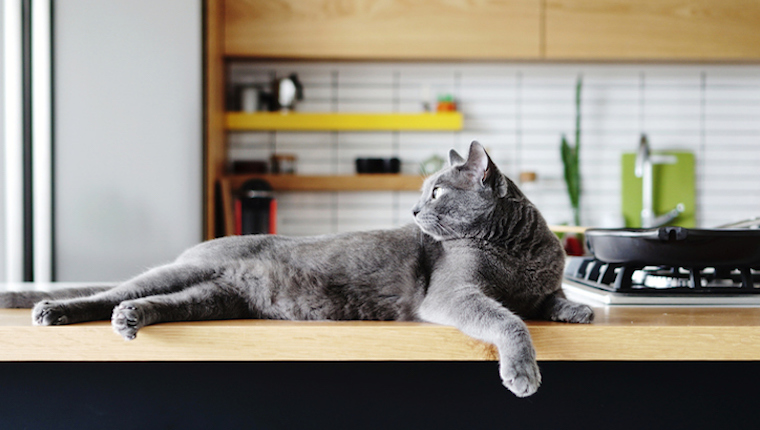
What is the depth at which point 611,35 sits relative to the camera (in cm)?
248

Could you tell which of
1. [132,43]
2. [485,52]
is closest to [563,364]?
[485,52]

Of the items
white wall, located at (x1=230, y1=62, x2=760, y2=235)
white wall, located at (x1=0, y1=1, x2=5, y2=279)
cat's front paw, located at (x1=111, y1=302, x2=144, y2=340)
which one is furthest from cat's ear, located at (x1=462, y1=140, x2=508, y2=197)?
white wall, located at (x1=230, y1=62, x2=760, y2=235)

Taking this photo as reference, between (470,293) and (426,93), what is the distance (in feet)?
6.54

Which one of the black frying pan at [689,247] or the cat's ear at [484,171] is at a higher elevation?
the cat's ear at [484,171]

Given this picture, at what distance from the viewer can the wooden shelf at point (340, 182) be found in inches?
103

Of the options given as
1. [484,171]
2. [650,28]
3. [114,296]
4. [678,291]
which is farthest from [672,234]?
[650,28]

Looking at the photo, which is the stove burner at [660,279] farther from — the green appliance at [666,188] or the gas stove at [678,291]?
the green appliance at [666,188]

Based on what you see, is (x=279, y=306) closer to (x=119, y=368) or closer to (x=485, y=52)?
(x=119, y=368)

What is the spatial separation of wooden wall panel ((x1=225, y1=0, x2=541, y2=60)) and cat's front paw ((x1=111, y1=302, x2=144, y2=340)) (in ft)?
6.44

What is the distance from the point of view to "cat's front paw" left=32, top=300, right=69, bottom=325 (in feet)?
2.37

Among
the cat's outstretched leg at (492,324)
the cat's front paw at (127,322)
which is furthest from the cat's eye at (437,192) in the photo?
the cat's front paw at (127,322)

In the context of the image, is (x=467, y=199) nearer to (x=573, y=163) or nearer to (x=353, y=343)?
(x=353, y=343)

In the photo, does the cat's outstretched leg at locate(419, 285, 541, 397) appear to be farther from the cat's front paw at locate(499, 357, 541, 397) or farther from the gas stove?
the gas stove

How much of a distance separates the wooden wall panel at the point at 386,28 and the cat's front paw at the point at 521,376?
6.59 ft
